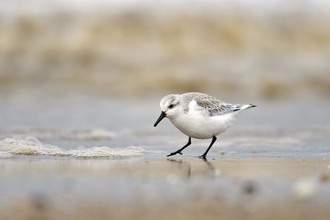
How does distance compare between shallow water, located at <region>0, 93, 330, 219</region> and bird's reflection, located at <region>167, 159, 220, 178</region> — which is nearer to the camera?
shallow water, located at <region>0, 93, 330, 219</region>

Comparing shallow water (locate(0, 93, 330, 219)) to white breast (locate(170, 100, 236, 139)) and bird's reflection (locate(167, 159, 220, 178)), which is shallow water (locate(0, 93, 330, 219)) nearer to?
bird's reflection (locate(167, 159, 220, 178))

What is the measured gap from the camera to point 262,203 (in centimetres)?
356

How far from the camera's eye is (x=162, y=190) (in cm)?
396

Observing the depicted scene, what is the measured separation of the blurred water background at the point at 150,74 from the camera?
7.62 meters

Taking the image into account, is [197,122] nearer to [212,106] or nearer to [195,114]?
[195,114]

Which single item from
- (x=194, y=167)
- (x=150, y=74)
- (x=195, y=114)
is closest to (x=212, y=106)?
(x=195, y=114)

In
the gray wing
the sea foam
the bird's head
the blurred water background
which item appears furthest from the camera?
the blurred water background

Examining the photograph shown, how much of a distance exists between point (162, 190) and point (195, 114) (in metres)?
2.09

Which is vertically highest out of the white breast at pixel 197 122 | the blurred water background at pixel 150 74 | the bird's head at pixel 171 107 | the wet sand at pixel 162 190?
the blurred water background at pixel 150 74

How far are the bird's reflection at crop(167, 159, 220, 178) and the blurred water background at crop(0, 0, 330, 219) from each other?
0.63 metres

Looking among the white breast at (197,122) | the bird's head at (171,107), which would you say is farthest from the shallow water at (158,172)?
the bird's head at (171,107)

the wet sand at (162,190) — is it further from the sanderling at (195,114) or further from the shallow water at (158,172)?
the sanderling at (195,114)


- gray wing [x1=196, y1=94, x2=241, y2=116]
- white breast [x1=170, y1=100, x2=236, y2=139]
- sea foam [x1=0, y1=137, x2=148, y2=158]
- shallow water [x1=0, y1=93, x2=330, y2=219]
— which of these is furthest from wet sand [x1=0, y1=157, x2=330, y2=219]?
gray wing [x1=196, y1=94, x2=241, y2=116]

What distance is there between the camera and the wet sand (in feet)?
10.9
